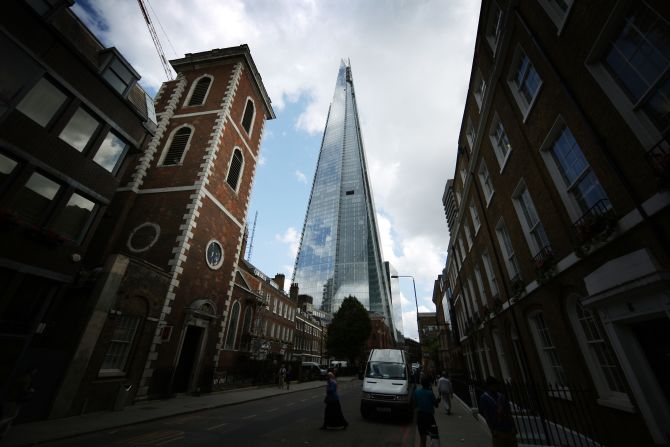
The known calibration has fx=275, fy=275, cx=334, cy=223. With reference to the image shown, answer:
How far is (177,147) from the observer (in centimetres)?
1964

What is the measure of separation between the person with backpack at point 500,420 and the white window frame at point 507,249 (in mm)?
7056

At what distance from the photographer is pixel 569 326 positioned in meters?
7.21

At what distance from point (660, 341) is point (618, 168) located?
10.2 feet

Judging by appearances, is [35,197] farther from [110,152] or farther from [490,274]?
[490,274]

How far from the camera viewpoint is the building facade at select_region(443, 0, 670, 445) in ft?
15.2

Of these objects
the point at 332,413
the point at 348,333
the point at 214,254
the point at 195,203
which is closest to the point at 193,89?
the point at 195,203

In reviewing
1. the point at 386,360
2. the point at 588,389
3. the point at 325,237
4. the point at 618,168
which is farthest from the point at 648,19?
the point at 325,237

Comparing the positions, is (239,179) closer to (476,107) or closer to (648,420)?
(476,107)

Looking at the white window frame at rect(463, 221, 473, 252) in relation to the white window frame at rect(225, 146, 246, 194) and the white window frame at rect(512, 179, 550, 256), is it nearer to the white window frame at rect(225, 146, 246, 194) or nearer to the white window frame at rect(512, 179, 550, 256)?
the white window frame at rect(512, 179, 550, 256)

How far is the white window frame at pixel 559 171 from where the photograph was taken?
Result: 675cm

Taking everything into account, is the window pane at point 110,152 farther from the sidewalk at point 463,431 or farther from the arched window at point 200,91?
the sidewalk at point 463,431

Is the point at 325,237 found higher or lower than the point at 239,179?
higher

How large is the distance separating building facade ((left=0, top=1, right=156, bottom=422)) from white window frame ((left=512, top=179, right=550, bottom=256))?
A: 14945mm

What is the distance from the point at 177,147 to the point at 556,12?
69.2 feet
